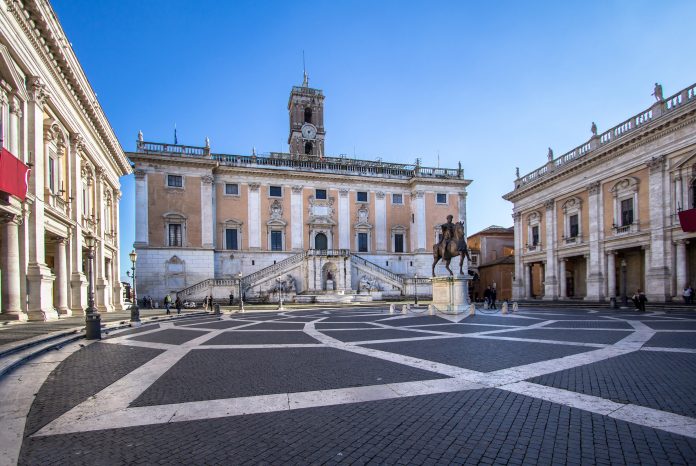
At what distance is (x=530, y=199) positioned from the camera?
128 feet

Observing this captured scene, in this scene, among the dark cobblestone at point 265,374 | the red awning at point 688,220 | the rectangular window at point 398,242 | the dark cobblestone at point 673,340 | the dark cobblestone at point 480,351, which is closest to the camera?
the dark cobblestone at point 265,374

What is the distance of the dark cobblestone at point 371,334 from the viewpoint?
1126cm

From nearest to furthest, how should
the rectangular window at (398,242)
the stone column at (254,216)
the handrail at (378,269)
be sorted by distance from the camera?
the handrail at (378,269), the stone column at (254,216), the rectangular window at (398,242)

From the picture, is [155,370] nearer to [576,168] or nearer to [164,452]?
[164,452]

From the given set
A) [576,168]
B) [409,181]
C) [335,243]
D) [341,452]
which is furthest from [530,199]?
[341,452]

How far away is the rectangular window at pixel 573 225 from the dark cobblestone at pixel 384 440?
1311 inches

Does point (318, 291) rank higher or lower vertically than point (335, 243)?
lower

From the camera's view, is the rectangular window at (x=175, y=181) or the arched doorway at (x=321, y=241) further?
the arched doorway at (x=321, y=241)

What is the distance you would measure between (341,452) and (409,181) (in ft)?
144

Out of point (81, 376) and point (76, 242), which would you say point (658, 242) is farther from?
point (76, 242)

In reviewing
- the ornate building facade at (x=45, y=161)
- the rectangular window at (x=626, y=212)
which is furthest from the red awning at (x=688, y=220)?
the ornate building facade at (x=45, y=161)

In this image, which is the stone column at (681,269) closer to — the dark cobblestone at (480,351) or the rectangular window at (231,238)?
the dark cobblestone at (480,351)

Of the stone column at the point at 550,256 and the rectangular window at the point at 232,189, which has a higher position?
the rectangular window at the point at 232,189

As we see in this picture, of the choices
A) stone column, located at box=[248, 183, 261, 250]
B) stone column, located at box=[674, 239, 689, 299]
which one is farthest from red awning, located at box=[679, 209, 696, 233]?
stone column, located at box=[248, 183, 261, 250]
